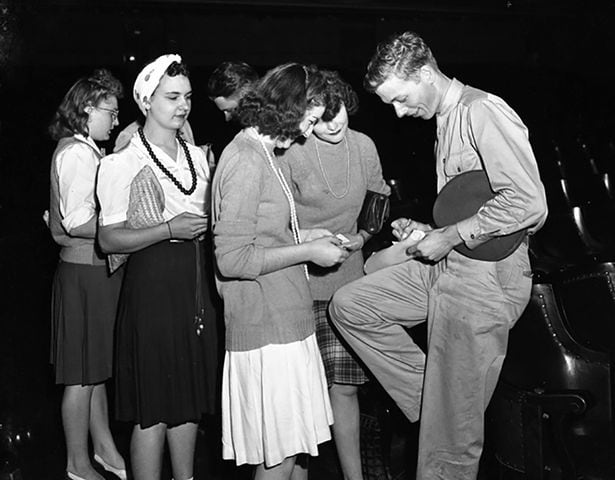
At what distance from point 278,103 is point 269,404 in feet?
2.77

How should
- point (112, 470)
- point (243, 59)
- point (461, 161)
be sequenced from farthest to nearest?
point (243, 59) → point (112, 470) → point (461, 161)

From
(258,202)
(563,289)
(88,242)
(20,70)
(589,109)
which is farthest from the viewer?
(589,109)

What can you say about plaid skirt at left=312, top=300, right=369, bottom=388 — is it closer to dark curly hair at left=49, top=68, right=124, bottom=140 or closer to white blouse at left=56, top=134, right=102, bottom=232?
white blouse at left=56, top=134, right=102, bottom=232

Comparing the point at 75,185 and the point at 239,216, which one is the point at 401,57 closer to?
the point at 239,216

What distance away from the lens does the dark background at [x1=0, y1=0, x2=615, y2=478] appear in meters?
5.51

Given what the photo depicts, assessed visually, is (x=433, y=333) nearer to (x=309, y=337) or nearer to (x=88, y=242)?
(x=309, y=337)

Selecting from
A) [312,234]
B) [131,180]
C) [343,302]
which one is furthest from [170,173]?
[343,302]

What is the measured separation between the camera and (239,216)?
2.33m

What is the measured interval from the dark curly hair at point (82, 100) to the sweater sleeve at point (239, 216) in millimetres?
1149

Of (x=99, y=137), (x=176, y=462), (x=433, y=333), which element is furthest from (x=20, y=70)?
(x=433, y=333)

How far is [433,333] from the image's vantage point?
276 centimetres

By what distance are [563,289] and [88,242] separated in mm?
1773

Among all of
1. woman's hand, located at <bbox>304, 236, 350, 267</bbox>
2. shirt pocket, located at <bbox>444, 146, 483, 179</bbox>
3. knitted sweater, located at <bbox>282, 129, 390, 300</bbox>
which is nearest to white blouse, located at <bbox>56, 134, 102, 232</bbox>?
knitted sweater, located at <bbox>282, 129, 390, 300</bbox>

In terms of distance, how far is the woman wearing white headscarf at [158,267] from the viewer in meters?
2.78
